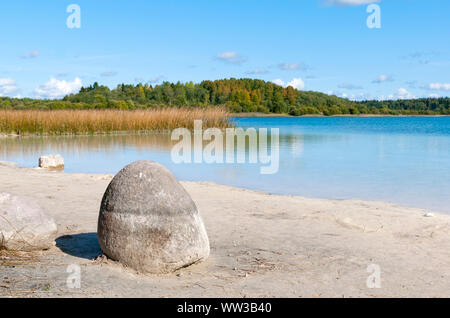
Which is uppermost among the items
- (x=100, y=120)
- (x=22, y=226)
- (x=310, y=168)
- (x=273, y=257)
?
(x=100, y=120)

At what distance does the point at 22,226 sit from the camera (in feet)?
19.5

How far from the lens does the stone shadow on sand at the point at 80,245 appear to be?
20.1 feet

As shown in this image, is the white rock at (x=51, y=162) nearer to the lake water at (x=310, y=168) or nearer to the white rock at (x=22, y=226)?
the lake water at (x=310, y=168)

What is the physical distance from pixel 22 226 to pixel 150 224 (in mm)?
1928

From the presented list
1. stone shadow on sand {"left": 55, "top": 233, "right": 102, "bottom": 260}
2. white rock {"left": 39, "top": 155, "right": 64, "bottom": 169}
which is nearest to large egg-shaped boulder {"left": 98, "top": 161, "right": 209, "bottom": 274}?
stone shadow on sand {"left": 55, "top": 233, "right": 102, "bottom": 260}

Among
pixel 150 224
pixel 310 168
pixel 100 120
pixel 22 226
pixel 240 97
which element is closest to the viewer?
pixel 150 224

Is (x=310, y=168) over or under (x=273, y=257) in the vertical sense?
over

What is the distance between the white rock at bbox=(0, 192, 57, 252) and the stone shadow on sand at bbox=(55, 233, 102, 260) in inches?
13.6

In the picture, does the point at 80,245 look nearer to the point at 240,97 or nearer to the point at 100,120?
the point at 100,120

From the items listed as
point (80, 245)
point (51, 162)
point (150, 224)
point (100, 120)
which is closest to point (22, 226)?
point (80, 245)

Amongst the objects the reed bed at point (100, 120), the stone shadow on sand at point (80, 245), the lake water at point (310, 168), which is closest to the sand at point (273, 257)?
the stone shadow on sand at point (80, 245)

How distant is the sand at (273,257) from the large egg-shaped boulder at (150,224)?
0.18 metres
